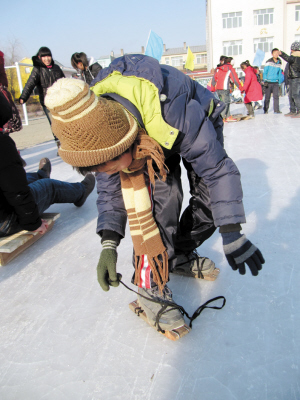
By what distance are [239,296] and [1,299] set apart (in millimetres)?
1287

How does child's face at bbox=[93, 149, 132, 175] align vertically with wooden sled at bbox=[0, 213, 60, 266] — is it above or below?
above

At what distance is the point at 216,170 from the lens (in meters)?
1.13

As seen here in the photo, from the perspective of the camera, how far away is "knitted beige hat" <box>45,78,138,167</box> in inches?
35.4

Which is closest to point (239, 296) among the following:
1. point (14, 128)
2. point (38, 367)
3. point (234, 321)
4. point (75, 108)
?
point (234, 321)

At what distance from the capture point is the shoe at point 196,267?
66.4 inches

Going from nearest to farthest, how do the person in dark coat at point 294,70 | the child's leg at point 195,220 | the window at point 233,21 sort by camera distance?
the child's leg at point 195,220, the person in dark coat at point 294,70, the window at point 233,21

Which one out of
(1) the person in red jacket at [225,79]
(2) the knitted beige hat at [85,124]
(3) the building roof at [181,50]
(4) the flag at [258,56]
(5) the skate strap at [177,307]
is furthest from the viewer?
(3) the building roof at [181,50]

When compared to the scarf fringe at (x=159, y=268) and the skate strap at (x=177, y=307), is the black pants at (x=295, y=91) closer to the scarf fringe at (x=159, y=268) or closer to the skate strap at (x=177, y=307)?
the skate strap at (x=177, y=307)

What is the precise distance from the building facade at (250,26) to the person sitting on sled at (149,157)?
101 ft

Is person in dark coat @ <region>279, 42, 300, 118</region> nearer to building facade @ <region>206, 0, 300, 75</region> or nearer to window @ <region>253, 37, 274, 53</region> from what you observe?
building facade @ <region>206, 0, 300, 75</region>

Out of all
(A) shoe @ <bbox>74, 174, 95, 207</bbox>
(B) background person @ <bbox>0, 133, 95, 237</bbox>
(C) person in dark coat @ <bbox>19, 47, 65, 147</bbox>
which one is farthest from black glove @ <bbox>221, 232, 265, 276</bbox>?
(C) person in dark coat @ <bbox>19, 47, 65, 147</bbox>

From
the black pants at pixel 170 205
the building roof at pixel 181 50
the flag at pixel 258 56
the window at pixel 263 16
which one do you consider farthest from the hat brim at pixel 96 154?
the building roof at pixel 181 50

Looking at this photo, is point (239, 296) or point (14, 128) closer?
point (239, 296)

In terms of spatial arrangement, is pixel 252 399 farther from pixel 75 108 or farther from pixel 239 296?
pixel 75 108
